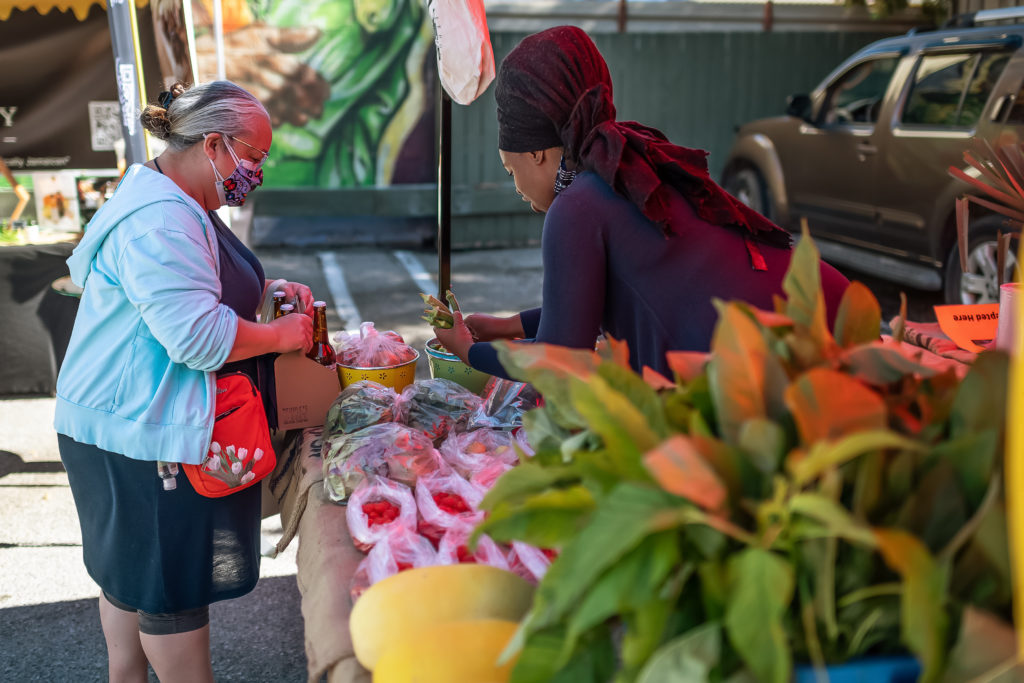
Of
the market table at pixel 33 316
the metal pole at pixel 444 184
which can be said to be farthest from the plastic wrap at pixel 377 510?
the market table at pixel 33 316

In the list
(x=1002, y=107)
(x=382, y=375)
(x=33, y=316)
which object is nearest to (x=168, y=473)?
(x=382, y=375)

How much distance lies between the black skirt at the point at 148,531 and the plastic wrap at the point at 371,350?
1.80 ft

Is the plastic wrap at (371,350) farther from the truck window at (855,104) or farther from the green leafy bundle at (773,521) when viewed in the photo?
the truck window at (855,104)

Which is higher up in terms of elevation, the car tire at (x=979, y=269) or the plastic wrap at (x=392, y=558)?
the plastic wrap at (x=392, y=558)

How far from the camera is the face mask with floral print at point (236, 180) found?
6.73 ft

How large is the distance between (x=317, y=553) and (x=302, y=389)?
67 centimetres

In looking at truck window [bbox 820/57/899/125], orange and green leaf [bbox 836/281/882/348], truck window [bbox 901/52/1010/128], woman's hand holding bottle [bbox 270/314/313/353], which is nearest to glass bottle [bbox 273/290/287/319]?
woman's hand holding bottle [bbox 270/314/313/353]

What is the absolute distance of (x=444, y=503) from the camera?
1.84 metres

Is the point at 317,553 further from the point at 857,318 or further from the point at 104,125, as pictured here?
the point at 104,125

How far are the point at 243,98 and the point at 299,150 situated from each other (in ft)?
25.6

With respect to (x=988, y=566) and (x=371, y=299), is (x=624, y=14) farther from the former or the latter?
(x=988, y=566)

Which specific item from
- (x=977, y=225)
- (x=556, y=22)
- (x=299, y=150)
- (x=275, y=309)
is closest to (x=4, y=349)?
(x=275, y=309)

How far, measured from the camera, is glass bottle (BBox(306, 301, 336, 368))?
2.33 m

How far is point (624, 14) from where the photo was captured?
33.0ft
